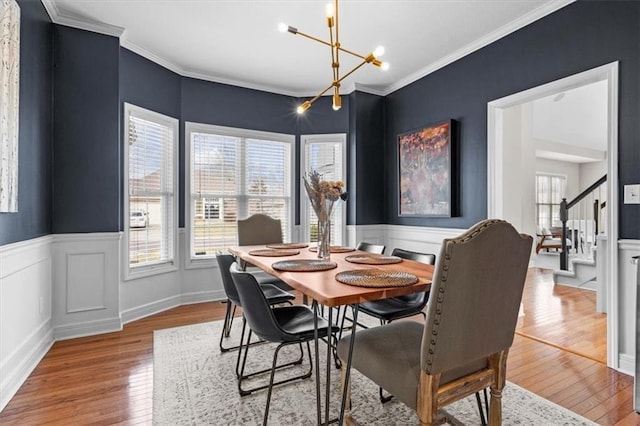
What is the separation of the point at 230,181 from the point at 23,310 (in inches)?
100

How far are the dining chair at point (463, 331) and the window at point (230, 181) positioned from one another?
3260 mm

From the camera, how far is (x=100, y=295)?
10.5ft

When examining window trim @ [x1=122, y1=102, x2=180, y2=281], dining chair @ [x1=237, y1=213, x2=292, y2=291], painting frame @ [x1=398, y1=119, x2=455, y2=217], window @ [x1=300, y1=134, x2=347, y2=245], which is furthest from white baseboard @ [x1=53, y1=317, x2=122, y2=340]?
painting frame @ [x1=398, y1=119, x2=455, y2=217]

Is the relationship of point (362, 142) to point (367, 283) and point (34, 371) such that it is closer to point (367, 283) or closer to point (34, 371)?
point (367, 283)

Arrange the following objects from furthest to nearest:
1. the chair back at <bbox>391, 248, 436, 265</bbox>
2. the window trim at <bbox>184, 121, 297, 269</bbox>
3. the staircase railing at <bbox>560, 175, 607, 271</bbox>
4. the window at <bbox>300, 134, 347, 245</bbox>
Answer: the staircase railing at <bbox>560, 175, 607, 271</bbox>, the window at <bbox>300, 134, 347, 245</bbox>, the window trim at <bbox>184, 121, 297, 269</bbox>, the chair back at <bbox>391, 248, 436, 265</bbox>

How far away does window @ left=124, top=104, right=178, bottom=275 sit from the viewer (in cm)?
358

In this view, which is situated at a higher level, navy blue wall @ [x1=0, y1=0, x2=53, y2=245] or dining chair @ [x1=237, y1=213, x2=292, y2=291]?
navy blue wall @ [x1=0, y1=0, x2=53, y2=245]

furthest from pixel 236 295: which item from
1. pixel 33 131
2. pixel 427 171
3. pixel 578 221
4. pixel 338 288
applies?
pixel 578 221

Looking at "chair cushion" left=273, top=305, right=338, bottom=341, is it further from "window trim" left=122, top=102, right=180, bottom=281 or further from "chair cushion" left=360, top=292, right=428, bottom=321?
"window trim" left=122, top=102, right=180, bottom=281

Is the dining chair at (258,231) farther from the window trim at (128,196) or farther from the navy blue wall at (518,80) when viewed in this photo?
the navy blue wall at (518,80)

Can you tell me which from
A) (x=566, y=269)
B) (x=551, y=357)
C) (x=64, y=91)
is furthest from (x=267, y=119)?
(x=566, y=269)

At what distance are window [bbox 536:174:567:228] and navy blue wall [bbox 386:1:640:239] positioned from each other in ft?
22.2

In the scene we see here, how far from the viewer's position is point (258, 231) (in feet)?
11.8

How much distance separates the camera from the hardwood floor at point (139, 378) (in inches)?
75.6
